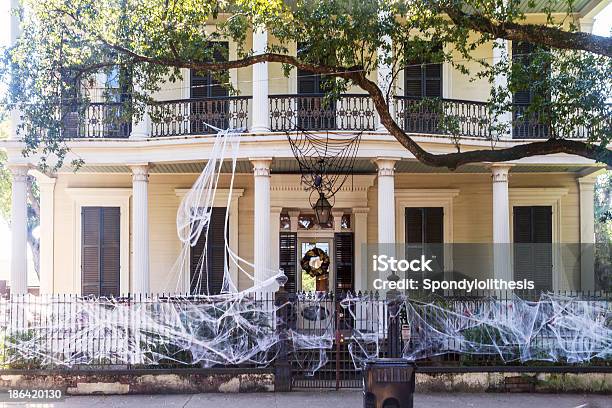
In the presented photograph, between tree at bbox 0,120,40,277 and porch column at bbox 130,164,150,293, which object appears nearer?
porch column at bbox 130,164,150,293

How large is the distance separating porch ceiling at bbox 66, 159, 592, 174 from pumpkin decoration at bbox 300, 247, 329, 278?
7.06 ft

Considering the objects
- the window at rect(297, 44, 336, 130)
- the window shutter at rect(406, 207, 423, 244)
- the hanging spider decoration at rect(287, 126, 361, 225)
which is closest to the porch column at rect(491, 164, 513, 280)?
the window shutter at rect(406, 207, 423, 244)

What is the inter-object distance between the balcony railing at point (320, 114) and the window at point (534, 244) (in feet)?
16.8

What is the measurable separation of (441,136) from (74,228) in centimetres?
900

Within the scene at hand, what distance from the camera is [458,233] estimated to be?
16.9 metres

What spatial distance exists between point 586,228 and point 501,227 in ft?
11.7

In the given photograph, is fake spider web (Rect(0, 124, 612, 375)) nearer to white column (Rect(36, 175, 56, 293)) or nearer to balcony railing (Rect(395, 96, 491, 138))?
balcony railing (Rect(395, 96, 491, 138))

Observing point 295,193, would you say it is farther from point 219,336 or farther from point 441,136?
point 219,336

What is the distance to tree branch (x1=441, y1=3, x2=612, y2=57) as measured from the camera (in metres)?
8.77

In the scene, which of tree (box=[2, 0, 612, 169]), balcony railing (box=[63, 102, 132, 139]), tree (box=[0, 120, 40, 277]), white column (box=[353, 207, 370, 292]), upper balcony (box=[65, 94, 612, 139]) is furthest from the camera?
tree (box=[0, 120, 40, 277])

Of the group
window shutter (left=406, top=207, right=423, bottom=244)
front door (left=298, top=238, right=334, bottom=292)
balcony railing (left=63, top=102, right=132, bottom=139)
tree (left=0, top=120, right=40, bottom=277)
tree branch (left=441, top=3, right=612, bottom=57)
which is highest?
tree branch (left=441, top=3, right=612, bottom=57)

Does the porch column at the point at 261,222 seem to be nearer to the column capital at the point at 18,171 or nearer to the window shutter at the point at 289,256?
the window shutter at the point at 289,256

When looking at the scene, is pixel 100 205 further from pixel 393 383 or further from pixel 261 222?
pixel 393 383

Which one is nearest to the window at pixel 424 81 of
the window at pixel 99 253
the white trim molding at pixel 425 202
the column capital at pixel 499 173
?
the white trim molding at pixel 425 202
